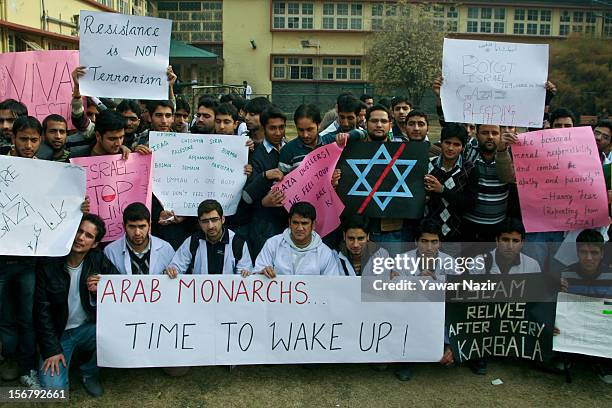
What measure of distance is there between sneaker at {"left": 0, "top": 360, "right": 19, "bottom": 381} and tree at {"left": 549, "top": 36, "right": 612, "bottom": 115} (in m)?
28.2

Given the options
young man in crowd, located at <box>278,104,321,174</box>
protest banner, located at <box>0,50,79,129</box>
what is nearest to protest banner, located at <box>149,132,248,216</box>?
young man in crowd, located at <box>278,104,321,174</box>

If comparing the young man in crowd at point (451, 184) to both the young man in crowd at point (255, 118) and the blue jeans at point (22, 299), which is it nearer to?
the young man in crowd at point (255, 118)

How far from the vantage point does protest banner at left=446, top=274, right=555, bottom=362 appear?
12.6ft

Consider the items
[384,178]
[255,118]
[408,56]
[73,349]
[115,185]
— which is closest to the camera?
[73,349]

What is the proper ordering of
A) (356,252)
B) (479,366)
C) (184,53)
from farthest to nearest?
(184,53)
(356,252)
(479,366)

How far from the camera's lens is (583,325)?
376 centimetres

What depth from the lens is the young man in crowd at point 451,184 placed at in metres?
4.16

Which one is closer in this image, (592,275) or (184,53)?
(592,275)

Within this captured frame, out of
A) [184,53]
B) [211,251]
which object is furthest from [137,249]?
[184,53]

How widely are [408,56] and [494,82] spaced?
26.5 m

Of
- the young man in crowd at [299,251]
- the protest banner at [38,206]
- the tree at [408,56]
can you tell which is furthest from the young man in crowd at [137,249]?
the tree at [408,56]

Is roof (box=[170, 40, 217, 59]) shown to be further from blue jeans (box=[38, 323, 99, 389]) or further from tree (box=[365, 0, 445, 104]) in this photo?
blue jeans (box=[38, 323, 99, 389])

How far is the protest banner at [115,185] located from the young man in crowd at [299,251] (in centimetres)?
103

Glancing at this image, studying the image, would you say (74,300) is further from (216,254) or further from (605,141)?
(605,141)
